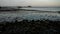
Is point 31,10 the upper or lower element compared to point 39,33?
lower

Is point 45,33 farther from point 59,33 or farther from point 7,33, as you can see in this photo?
point 7,33

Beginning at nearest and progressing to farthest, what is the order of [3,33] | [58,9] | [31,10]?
[3,33] < [58,9] < [31,10]

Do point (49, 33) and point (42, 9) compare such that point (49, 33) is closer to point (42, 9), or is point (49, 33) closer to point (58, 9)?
point (58, 9)

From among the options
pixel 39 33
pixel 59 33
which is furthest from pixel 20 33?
pixel 59 33

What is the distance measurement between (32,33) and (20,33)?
0.45 m

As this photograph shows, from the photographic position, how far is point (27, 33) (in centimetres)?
396

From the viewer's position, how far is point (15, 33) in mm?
3996

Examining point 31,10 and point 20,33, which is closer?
point 20,33

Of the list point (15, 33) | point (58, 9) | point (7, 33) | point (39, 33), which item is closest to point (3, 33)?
point (7, 33)

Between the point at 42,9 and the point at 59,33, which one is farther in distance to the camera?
the point at 42,9

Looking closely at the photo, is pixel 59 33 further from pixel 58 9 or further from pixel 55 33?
pixel 58 9

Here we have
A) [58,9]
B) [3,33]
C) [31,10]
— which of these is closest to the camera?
[3,33]

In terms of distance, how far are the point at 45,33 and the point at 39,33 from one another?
0.73ft

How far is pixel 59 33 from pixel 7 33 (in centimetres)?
192
